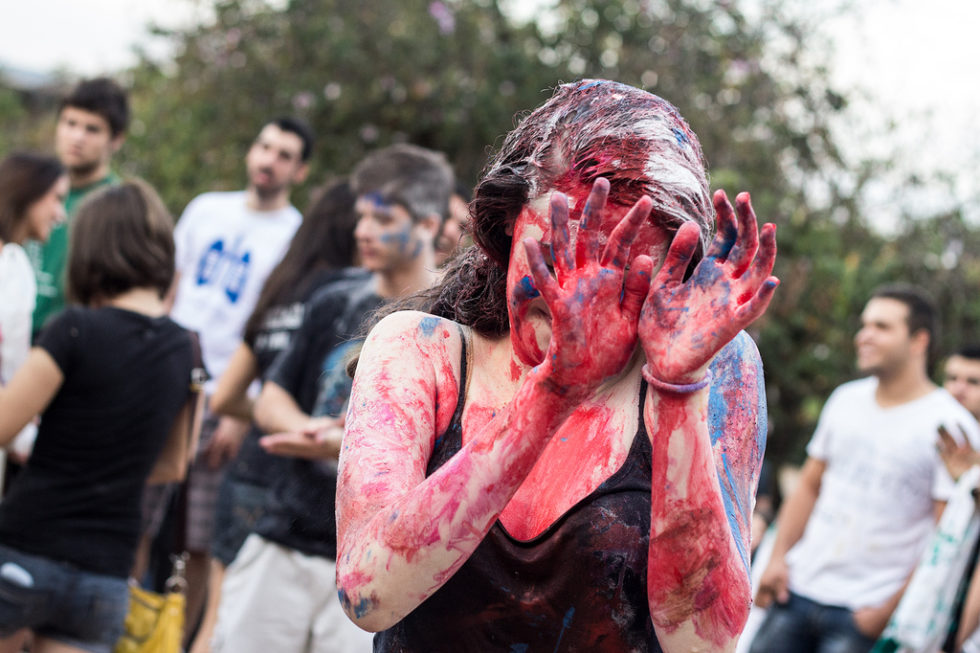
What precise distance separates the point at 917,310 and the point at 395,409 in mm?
4566

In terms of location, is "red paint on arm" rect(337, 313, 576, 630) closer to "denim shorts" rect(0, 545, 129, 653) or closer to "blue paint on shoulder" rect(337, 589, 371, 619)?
"blue paint on shoulder" rect(337, 589, 371, 619)

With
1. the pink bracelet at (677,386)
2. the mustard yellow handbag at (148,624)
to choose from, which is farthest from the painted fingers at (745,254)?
the mustard yellow handbag at (148,624)

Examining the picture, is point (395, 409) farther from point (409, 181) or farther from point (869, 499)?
point (869, 499)

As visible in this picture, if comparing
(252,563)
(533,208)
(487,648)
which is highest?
(533,208)

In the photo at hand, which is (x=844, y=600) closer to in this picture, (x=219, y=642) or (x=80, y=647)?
(x=219, y=642)

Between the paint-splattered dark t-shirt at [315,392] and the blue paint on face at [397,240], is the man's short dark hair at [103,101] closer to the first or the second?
the paint-splattered dark t-shirt at [315,392]

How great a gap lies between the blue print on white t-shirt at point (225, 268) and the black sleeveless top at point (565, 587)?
4.06 meters

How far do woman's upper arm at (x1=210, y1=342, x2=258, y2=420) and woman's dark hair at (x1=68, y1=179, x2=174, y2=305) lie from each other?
56 cm

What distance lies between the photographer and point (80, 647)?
3.45 meters

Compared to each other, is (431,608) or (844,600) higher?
(431,608)

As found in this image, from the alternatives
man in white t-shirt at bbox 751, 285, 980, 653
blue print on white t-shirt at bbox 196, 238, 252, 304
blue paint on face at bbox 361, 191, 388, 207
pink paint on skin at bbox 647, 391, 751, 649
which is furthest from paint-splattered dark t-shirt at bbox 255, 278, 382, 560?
man in white t-shirt at bbox 751, 285, 980, 653

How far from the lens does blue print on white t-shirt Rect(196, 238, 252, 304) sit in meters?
5.37

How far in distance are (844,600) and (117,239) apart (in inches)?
143

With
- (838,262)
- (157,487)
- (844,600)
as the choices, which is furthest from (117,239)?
(838,262)
